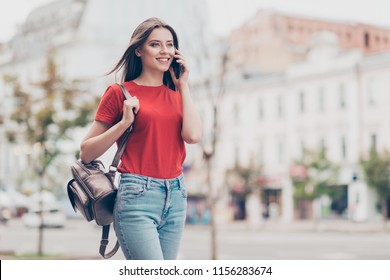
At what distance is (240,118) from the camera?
1827 centimetres

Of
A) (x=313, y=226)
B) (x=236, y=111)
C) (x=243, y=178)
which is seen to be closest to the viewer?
(x=313, y=226)

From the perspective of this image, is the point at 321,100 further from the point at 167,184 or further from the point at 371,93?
the point at 167,184

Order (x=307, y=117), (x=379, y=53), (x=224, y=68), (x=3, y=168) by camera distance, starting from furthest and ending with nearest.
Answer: (x=307, y=117), (x=3, y=168), (x=224, y=68), (x=379, y=53)

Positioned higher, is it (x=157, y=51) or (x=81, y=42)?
(x=81, y=42)

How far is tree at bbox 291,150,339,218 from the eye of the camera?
55.0 ft

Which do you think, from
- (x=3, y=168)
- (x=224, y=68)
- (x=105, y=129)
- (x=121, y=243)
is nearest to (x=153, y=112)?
(x=105, y=129)

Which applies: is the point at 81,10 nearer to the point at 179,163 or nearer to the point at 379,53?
the point at 379,53

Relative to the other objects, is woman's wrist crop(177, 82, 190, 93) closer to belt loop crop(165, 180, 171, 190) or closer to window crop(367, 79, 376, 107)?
belt loop crop(165, 180, 171, 190)

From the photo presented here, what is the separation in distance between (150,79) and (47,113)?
7360 mm

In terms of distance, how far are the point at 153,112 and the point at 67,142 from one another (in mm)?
7657

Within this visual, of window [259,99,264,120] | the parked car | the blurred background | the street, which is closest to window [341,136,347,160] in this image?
the blurred background

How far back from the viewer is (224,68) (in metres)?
9.77

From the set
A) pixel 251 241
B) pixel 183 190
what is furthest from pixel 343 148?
pixel 183 190

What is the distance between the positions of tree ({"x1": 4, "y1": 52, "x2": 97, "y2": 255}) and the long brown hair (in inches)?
275
